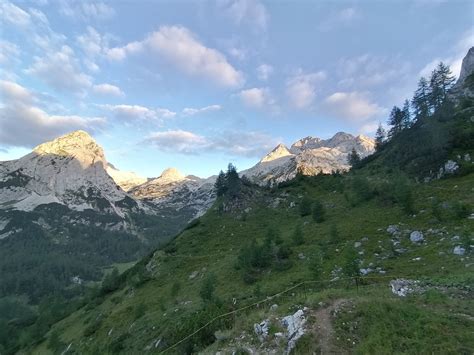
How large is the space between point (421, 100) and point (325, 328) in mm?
124872

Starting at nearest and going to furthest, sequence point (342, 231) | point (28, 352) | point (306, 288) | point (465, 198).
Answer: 1. point (306, 288)
2. point (465, 198)
3. point (342, 231)
4. point (28, 352)

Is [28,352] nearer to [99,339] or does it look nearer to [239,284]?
[99,339]

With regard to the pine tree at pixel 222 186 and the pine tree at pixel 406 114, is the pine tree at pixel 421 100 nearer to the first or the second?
the pine tree at pixel 406 114

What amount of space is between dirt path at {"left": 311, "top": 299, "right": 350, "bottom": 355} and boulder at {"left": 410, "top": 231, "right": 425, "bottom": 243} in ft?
85.0

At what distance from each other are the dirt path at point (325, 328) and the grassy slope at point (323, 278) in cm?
49

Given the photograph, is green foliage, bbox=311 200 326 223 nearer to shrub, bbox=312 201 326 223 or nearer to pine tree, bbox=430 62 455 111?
shrub, bbox=312 201 326 223

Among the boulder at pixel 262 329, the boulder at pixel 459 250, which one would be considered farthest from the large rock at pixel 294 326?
the boulder at pixel 459 250

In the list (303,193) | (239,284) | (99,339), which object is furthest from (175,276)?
(303,193)

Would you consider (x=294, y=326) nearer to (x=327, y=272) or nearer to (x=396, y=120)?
(x=327, y=272)

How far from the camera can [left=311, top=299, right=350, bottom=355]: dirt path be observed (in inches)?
727

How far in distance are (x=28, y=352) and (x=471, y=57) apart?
252578 millimetres

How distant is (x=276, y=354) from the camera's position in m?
19.7

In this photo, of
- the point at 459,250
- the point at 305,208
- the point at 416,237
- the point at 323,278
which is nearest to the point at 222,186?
the point at 305,208

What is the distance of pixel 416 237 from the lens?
4297 cm
